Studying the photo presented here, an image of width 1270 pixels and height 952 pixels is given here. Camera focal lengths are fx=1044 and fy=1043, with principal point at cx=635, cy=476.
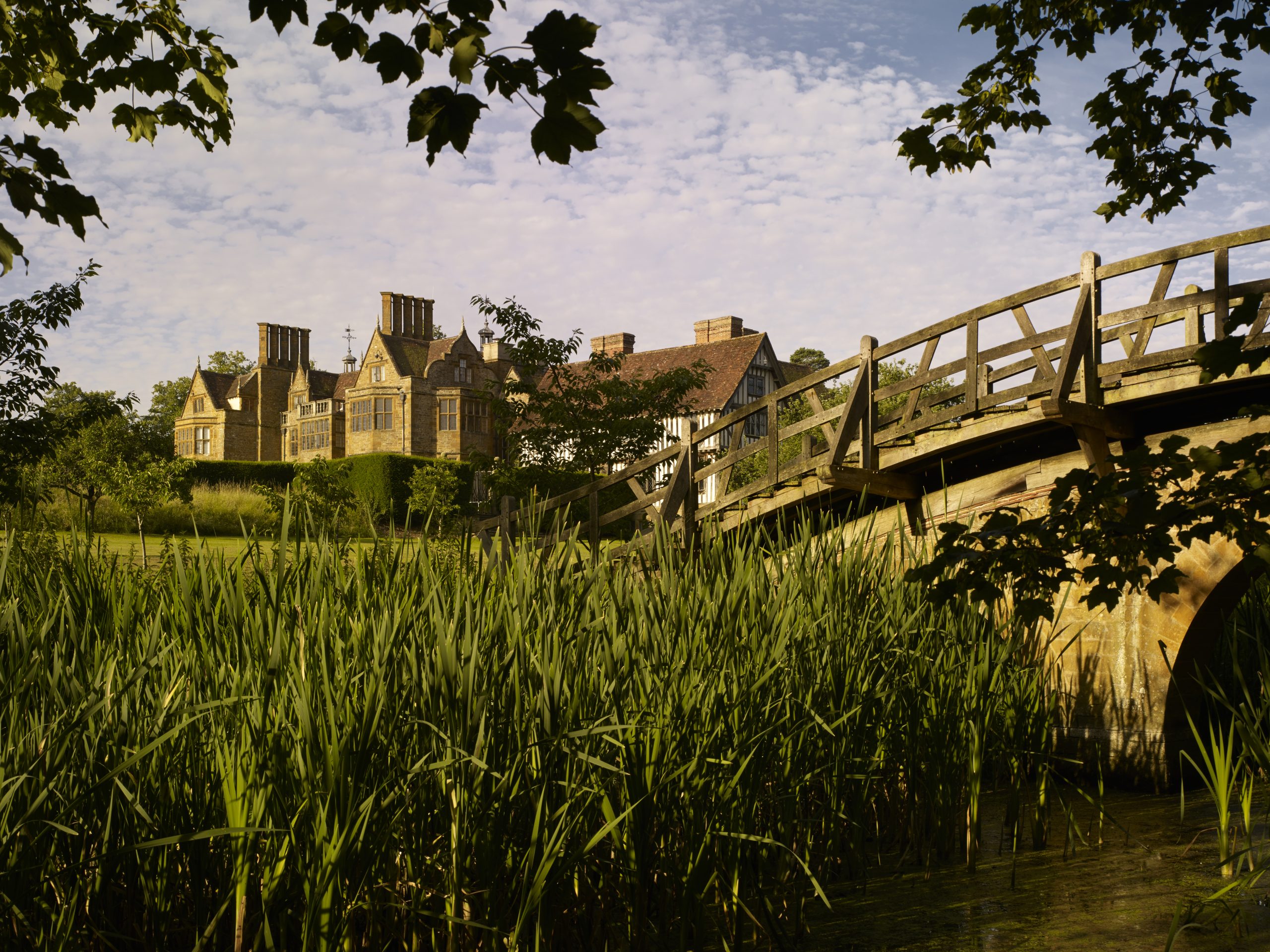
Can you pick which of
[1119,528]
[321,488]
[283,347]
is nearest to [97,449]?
[321,488]

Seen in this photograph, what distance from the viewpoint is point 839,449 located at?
9555 mm

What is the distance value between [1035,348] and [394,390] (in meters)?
42.1

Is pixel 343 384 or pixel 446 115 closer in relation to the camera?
pixel 446 115

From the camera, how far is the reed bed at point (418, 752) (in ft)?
8.95

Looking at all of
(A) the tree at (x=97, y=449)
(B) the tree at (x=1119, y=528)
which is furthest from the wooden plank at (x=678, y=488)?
(A) the tree at (x=97, y=449)

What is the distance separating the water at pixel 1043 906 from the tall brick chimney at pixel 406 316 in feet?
155

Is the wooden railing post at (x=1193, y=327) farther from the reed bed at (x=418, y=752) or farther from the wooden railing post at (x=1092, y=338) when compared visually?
the reed bed at (x=418, y=752)

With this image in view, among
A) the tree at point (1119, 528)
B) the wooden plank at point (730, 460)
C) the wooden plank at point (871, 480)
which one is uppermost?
the wooden plank at point (730, 460)

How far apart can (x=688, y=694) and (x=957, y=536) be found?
130 centimetres

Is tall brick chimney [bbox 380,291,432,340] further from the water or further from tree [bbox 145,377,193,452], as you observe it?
the water

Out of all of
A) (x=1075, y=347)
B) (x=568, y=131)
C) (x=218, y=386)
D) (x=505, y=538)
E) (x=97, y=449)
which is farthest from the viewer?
(x=218, y=386)

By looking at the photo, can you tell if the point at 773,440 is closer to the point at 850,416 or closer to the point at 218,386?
the point at 850,416

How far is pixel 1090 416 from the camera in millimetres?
8453

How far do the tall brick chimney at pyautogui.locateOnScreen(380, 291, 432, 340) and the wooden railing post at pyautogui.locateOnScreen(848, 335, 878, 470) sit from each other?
1693 inches
